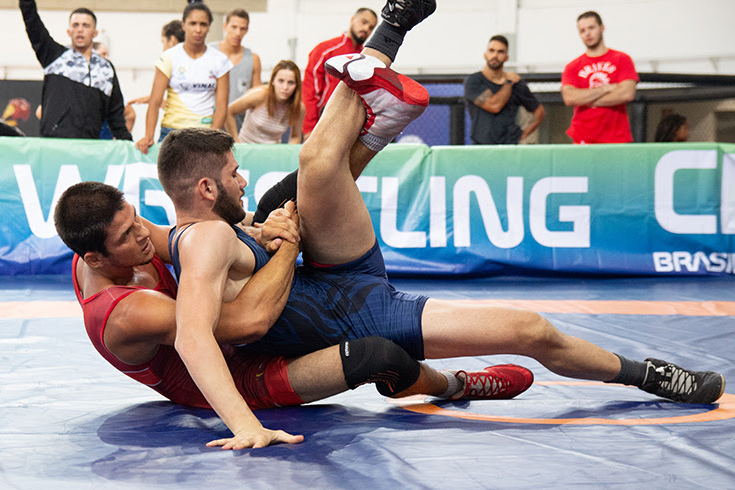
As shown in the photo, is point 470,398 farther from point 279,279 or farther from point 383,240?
point 383,240

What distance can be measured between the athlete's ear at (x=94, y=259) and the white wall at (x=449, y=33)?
1056 centimetres

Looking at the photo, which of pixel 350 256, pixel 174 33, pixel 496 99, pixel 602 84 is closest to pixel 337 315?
pixel 350 256

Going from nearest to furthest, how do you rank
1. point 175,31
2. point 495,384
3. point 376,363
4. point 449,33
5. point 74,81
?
point 376,363
point 495,384
point 74,81
point 175,31
point 449,33

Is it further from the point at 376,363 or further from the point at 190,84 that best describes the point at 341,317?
the point at 190,84

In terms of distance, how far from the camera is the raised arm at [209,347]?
6.80 feet

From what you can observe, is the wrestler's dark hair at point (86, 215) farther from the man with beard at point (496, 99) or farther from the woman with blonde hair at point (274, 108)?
the man with beard at point (496, 99)

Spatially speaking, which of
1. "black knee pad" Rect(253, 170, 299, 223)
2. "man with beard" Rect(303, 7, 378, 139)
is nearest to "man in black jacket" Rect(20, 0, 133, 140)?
"man with beard" Rect(303, 7, 378, 139)

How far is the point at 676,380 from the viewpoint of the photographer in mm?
2605

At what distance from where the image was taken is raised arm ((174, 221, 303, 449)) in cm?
207

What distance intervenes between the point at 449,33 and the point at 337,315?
1122 centimetres

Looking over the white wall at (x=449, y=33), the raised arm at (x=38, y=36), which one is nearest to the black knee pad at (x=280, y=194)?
the raised arm at (x=38, y=36)

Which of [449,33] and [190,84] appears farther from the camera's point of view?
[449,33]

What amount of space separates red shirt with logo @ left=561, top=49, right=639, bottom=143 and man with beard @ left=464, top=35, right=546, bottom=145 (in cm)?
50

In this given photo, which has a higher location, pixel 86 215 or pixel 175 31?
pixel 175 31
